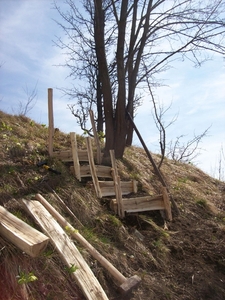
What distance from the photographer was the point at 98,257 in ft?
12.7

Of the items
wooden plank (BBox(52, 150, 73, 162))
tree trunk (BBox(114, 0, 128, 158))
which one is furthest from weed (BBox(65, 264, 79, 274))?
tree trunk (BBox(114, 0, 128, 158))

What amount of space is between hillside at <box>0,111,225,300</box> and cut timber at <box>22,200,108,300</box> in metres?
A: 0.09

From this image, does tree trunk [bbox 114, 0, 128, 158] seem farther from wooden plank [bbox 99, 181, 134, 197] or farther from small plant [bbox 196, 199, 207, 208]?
small plant [bbox 196, 199, 207, 208]

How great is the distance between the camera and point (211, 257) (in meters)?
4.85

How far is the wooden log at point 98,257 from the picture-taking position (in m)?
3.63

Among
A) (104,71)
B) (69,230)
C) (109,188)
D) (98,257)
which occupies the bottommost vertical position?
(98,257)

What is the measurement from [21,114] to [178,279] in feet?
19.0

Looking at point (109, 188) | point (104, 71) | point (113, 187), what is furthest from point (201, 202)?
point (104, 71)

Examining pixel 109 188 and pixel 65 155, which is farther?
pixel 65 155

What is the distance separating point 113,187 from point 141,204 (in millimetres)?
605

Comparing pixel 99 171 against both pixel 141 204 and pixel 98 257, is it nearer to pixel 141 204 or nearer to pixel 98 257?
pixel 141 204

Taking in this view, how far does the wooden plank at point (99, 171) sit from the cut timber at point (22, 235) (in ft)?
7.56

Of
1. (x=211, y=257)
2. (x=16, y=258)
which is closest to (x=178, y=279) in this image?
(x=211, y=257)

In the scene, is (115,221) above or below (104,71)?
below
